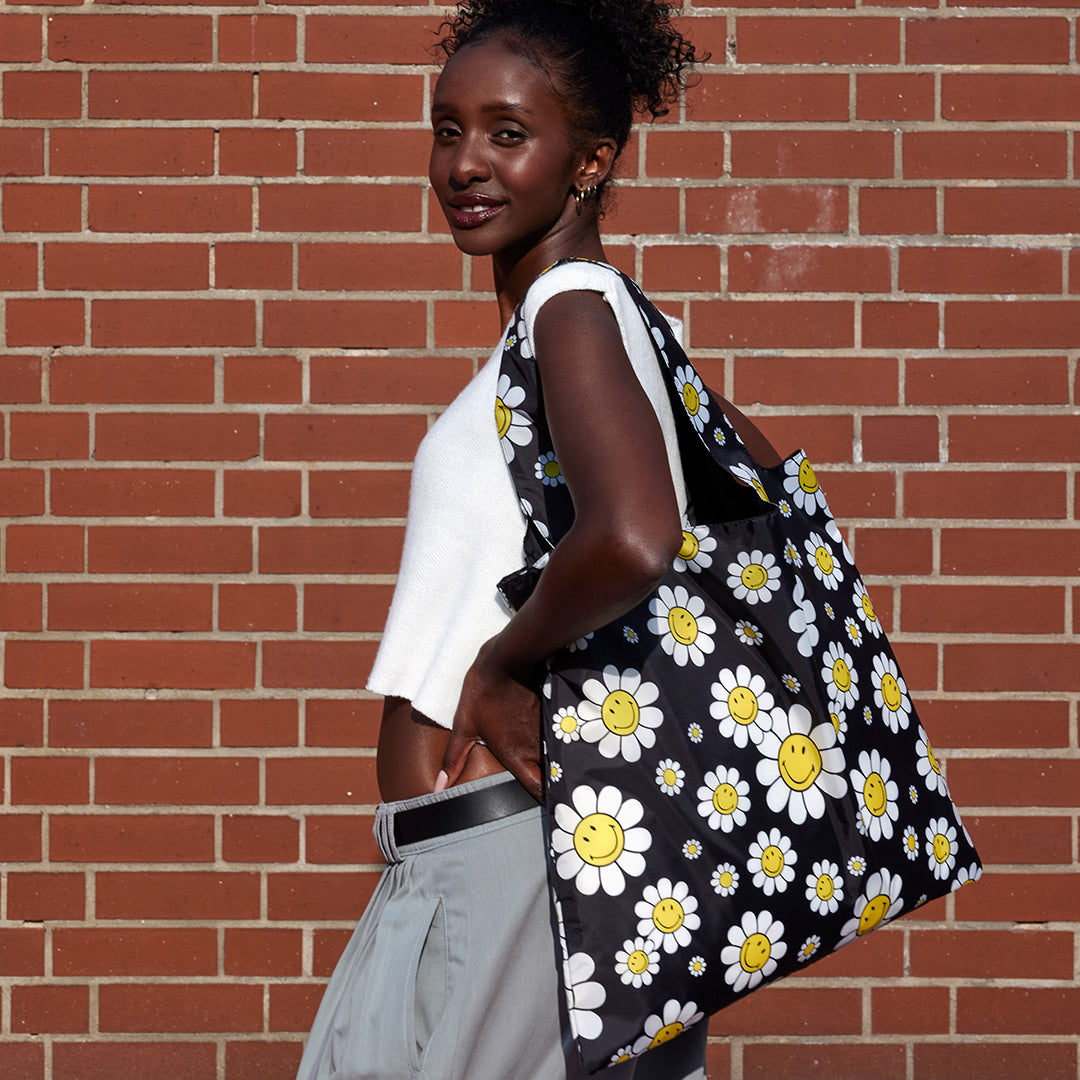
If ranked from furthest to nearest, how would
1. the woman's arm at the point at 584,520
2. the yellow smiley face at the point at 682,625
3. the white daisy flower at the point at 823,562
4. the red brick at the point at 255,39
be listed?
the red brick at the point at 255,39 → the white daisy flower at the point at 823,562 → the yellow smiley face at the point at 682,625 → the woman's arm at the point at 584,520

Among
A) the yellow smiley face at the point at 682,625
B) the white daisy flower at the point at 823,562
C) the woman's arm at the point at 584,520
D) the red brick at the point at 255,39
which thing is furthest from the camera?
the red brick at the point at 255,39

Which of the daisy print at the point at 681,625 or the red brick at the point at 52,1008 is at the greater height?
the daisy print at the point at 681,625

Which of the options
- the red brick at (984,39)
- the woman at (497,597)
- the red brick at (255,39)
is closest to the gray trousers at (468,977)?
the woman at (497,597)

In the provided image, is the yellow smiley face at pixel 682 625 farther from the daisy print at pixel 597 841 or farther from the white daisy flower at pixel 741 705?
the daisy print at pixel 597 841

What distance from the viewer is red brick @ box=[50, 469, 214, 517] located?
293cm

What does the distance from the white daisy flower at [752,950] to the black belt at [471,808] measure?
255 mm

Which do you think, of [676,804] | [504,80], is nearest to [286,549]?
[504,80]

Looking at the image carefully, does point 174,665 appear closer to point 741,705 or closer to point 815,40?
point 741,705

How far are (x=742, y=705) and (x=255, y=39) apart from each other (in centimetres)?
219

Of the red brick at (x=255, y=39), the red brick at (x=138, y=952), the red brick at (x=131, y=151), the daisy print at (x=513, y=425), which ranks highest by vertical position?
the red brick at (x=255, y=39)

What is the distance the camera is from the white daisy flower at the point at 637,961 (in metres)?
1.30

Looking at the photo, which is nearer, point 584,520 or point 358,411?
point 584,520

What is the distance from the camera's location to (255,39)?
115 inches

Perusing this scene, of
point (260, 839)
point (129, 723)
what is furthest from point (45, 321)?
point (260, 839)
